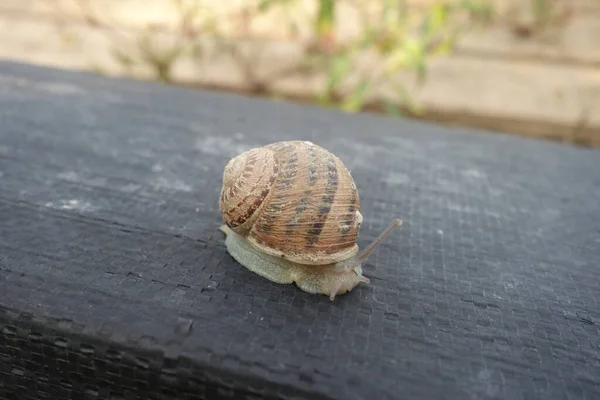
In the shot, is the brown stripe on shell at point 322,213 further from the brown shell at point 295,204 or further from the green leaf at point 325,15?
the green leaf at point 325,15

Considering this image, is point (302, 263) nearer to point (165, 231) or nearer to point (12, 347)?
point (165, 231)

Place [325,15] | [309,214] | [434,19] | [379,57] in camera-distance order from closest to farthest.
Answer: [309,214]
[434,19]
[325,15]
[379,57]

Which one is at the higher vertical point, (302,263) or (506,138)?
(302,263)

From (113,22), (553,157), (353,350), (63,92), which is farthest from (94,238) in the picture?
(113,22)

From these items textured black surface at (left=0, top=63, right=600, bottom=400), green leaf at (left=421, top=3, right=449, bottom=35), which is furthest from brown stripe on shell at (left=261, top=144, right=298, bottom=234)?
green leaf at (left=421, top=3, right=449, bottom=35)

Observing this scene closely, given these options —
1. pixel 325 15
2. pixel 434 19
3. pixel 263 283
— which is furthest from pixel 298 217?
pixel 325 15

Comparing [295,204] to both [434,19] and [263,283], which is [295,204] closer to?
[263,283]

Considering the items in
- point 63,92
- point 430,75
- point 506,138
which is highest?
point 63,92
